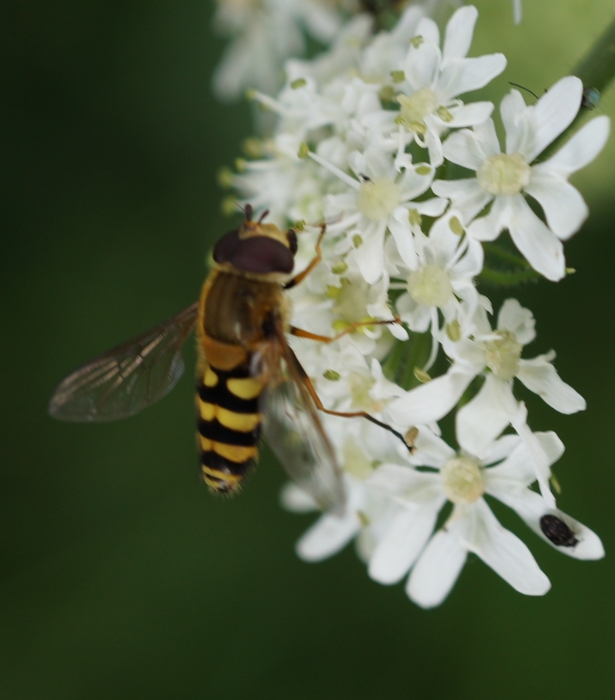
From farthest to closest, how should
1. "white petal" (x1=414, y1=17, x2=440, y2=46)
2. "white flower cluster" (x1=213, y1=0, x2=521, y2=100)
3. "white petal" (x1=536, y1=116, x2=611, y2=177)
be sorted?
"white flower cluster" (x1=213, y1=0, x2=521, y2=100) < "white petal" (x1=414, y1=17, x2=440, y2=46) < "white petal" (x1=536, y1=116, x2=611, y2=177)

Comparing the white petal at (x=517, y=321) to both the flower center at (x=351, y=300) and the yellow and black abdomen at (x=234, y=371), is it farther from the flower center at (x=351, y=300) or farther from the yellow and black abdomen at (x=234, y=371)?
the yellow and black abdomen at (x=234, y=371)

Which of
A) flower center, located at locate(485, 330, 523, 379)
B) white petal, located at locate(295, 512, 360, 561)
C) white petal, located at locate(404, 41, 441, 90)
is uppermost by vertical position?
white petal, located at locate(404, 41, 441, 90)

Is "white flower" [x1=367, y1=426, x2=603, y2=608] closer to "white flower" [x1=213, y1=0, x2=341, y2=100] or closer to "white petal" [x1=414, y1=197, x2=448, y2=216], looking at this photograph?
"white petal" [x1=414, y1=197, x2=448, y2=216]

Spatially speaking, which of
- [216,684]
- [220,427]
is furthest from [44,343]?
[220,427]

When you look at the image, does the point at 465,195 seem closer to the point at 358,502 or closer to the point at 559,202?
the point at 559,202

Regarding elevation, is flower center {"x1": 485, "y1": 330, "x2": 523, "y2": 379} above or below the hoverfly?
above

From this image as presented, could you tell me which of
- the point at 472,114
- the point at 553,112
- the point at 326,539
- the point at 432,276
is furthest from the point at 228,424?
the point at 326,539

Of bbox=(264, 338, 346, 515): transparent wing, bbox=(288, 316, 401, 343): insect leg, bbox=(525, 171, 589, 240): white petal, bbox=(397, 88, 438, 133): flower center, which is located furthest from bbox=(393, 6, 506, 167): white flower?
bbox=(264, 338, 346, 515): transparent wing

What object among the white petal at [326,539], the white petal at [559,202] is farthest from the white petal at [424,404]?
the white petal at [326,539]
